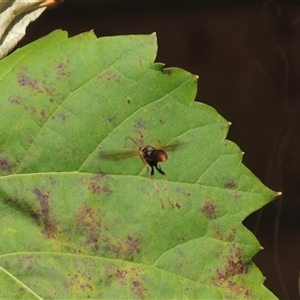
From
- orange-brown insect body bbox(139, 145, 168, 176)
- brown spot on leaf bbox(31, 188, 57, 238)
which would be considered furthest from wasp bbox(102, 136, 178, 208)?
brown spot on leaf bbox(31, 188, 57, 238)

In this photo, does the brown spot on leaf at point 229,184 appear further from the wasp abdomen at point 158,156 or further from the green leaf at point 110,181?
the wasp abdomen at point 158,156

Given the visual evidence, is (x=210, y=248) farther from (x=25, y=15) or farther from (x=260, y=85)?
(x=260, y=85)

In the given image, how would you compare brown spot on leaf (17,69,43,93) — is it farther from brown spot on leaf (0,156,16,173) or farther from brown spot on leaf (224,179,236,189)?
brown spot on leaf (224,179,236,189)

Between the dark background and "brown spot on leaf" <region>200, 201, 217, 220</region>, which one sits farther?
the dark background

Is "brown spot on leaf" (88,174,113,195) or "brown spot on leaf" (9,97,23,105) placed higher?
"brown spot on leaf" (9,97,23,105)

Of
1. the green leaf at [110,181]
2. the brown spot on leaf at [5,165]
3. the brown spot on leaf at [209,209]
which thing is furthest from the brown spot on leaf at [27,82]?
the brown spot on leaf at [209,209]

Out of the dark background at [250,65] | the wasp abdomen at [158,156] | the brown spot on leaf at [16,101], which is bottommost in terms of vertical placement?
the dark background at [250,65]

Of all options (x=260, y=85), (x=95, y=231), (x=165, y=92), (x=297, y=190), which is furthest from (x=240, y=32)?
(x=95, y=231)
